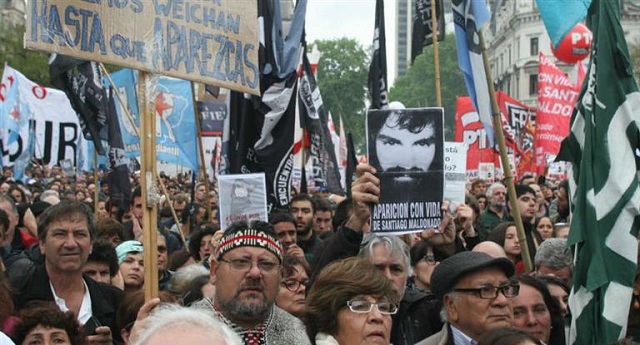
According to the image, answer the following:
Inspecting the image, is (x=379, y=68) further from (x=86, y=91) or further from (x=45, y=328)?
(x=45, y=328)

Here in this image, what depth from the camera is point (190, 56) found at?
213 inches

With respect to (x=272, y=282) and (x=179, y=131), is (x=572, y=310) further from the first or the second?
(x=179, y=131)

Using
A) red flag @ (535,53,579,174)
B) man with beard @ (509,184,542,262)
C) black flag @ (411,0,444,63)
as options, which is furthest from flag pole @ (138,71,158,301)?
red flag @ (535,53,579,174)

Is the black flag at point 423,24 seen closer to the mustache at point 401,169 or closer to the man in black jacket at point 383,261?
the mustache at point 401,169

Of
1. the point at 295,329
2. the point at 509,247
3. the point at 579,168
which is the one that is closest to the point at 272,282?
the point at 295,329

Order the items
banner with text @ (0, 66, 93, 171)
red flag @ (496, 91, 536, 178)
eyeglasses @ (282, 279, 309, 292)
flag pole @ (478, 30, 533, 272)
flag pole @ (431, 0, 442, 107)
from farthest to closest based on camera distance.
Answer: red flag @ (496, 91, 536, 178) → banner with text @ (0, 66, 93, 171) → flag pole @ (431, 0, 442, 107) → flag pole @ (478, 30, 533, 272) → eyeglasses @ (282, 279, 309, 292)

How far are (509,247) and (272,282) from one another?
358 cm

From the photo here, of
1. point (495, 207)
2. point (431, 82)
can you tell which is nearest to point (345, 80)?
point (431, 82)

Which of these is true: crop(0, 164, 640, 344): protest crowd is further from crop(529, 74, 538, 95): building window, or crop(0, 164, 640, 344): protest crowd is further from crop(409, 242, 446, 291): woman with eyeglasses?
crop(529, 74, 538, 95): building window

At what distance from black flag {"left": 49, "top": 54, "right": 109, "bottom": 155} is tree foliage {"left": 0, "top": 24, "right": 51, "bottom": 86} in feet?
127

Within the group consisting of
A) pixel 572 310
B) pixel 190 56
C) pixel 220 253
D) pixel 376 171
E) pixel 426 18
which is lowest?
pixel 572 310

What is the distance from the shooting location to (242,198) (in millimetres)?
7246

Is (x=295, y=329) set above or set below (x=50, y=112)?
below

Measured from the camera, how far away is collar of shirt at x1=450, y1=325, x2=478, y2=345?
4523 mm
